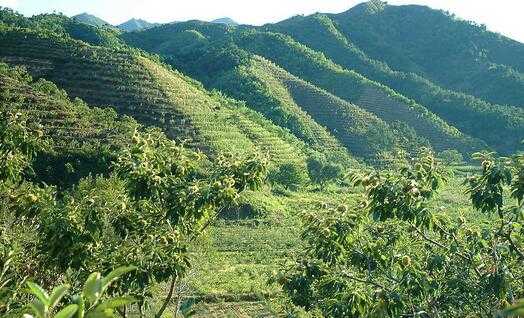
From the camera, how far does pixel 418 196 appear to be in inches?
272

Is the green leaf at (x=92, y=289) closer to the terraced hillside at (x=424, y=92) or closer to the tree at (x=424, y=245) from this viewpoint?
the tree at (x=424, y=245)

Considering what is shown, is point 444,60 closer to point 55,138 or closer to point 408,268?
point 55,138

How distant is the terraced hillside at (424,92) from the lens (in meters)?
88.6

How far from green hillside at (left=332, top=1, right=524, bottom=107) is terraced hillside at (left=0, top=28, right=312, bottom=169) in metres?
68.9

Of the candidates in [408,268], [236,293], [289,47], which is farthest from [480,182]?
[289,47]

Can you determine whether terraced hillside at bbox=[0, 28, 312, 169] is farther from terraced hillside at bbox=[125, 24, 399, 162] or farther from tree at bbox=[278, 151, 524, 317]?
tree at bbox=[278, 151, 524, 317]

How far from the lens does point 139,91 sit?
191 ft

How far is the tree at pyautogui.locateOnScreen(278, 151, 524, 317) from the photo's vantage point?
661 cm

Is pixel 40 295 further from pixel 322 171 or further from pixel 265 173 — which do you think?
pixel 322 171

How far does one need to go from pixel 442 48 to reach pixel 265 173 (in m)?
140

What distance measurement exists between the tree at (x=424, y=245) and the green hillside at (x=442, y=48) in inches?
4273

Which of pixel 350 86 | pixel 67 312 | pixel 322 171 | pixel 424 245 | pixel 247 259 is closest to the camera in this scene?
pixel 67 312

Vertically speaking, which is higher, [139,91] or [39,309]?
[39,309]

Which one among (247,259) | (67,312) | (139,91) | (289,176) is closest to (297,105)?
(289,176)
